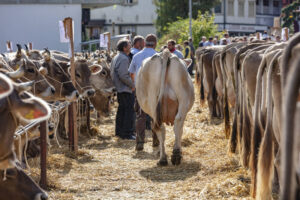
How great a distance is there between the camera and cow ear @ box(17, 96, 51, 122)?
3896 mm

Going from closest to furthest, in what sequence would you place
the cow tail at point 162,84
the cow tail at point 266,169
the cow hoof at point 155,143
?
the cow tail at point 266,169, the cow tail at point 162,84, the cow hoof at point 155,143

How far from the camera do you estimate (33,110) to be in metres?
3.92

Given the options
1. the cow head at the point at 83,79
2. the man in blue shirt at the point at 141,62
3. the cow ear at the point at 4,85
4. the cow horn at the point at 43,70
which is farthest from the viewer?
the cow head at the point at 83,79

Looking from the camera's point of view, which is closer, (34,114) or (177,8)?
(34,114)

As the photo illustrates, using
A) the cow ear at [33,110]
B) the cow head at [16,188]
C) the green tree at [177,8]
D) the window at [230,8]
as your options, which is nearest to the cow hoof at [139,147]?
the cow head at [16,188]

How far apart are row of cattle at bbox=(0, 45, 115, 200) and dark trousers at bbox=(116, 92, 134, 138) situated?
2.36 ft

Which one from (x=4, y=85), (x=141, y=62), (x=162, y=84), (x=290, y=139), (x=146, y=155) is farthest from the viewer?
(x=141, y=62)

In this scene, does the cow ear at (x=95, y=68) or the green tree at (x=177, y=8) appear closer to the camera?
the cow ear at (x=95, y=68)

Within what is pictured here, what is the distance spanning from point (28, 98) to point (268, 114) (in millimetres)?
2165

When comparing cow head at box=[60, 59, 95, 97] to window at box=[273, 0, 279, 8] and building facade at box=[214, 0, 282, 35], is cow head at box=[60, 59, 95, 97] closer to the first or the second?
building facade at box=[214, 0, 282, 35]

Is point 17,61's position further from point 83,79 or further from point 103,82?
point 103,82

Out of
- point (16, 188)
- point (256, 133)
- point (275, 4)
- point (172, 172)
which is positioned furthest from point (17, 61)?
point (275, 4)

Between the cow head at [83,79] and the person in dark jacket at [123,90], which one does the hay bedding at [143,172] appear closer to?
the person in dark jacket at [123,90]

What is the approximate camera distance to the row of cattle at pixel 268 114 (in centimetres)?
223
